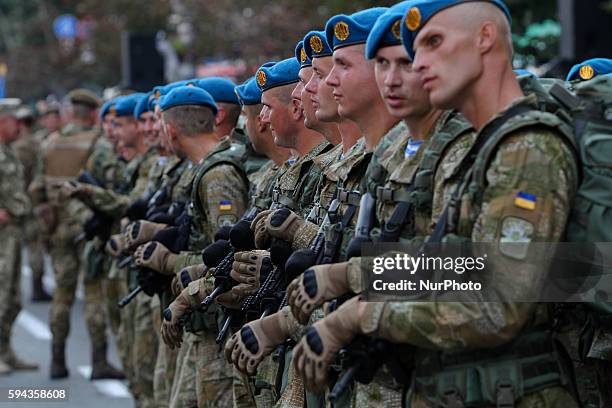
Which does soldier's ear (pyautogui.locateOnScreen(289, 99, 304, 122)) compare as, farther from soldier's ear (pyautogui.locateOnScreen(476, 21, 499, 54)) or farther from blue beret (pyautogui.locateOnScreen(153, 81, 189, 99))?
soldier's ear (pyautogui.locateOnScreen(476, 21, 499, 54))

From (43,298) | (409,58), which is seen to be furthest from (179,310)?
(43,298)

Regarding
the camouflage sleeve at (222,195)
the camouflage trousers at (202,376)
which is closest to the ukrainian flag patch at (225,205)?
the camouflage sleeve at (222,195)

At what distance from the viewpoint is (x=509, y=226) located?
3.88m

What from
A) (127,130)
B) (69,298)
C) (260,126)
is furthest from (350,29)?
(69,298)

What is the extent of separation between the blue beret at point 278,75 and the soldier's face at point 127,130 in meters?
4.71

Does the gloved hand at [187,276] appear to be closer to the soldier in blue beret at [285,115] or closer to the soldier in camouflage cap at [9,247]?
the soldier in blue beret at [285,115]

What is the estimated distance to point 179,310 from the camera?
23.6 ft

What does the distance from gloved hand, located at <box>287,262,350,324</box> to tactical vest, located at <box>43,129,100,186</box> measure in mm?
10009

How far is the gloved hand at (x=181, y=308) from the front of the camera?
7.11 metres

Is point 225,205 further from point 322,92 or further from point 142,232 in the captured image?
point 322,92

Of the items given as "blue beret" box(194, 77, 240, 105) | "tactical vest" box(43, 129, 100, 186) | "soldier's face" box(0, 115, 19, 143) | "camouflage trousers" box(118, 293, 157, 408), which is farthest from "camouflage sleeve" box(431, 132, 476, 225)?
"soldier's face" box(0, 115, 19, 143)

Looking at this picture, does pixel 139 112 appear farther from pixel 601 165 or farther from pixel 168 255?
→ pixel 601 165

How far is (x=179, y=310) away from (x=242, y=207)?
76 centimetres

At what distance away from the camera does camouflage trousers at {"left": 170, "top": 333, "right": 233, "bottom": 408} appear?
7.56m
